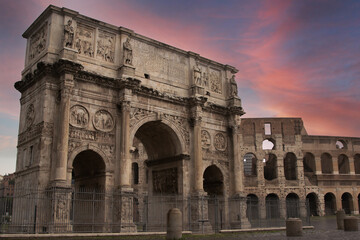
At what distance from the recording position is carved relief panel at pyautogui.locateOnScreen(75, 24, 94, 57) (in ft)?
61.4

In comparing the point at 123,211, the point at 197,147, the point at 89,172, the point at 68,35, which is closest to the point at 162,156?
the point at 197,147

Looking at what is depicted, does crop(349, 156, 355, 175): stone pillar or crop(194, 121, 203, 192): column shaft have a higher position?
crop(349, 156, 355, 175): stone pillar

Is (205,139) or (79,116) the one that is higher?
(79,116)

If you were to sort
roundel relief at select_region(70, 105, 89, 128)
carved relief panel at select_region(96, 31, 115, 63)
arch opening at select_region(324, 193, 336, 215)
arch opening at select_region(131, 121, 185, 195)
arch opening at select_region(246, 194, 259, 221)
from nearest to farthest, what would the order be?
roundel relief at select_region(70, 105, 89, 128) → carved relief panel at select_region(96, 31, 115, 63) → arch opening at select_region(131, 121, 185, 195) → arch opening at select_region(246, 194, 259, 221) → arch opening at select_region(324, 193, 336, 215)

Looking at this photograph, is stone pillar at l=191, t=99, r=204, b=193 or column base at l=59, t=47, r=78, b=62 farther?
stone pillar at l=191, t=99, r=204, b=193

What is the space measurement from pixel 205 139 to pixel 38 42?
1046 centimetres

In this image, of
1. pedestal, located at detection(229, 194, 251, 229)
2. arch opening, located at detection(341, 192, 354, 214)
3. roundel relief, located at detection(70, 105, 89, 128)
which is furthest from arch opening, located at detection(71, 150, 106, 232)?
arch opening, located at detection(341, 192, 354, 214)

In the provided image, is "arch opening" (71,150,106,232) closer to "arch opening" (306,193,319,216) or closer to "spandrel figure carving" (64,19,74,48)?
"spandrel figure carving" (64,19,74,48)

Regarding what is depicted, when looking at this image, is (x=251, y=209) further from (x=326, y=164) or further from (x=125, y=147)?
(x=326, y=164)

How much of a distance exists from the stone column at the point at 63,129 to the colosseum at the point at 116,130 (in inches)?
1.7

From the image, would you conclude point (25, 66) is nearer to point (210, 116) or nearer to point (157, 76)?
point (157, 76)

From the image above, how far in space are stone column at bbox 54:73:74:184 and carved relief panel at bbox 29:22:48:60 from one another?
2484 mm

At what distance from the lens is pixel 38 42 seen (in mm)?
18984

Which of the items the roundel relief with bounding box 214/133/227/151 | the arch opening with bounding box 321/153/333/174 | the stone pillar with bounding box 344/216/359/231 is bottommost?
the stone pillar with bounding box 344/216/359/231
